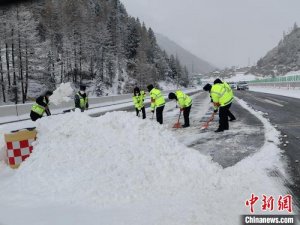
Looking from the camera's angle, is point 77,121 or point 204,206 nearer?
point 204,206

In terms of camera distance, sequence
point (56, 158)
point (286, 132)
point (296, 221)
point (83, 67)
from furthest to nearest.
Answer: point (83, 67), point (286, 132), point (56, 158), point (296, 221)

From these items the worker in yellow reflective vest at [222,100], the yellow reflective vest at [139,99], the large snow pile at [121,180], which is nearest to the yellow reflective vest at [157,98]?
the yellow reflective vest at [139,99]

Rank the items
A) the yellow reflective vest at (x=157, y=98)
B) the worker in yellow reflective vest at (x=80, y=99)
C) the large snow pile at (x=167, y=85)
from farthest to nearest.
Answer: the large snow pile at (x=167, y=85)
the yellow reflective vest at (x=157, y=98)
the worker in yellow reflective vest at (x=80, y=99)

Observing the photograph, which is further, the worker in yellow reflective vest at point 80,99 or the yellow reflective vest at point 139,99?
the yellow reflective vest at point 139,99

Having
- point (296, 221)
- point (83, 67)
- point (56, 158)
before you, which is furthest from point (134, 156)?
point (83, 67)

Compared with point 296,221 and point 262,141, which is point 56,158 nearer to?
point 296,221

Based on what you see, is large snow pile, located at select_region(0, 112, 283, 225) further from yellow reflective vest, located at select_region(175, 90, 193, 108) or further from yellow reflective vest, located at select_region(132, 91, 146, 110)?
yellow reflective vest, located at select_region(132, 91, 146, 110)

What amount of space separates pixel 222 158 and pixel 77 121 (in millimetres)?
3298

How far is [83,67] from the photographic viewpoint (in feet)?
236

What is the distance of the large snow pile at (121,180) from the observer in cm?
420

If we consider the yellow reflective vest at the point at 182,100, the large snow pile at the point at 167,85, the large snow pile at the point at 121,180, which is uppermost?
the large snow pile at the point at 167,85

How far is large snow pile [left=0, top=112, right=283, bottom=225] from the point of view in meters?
→ 4.20

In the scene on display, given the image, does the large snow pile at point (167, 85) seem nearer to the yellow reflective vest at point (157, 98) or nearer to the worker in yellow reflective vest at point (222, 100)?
the yellow reflective vest at point (157, 98)

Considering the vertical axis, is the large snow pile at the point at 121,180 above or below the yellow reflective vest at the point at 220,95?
below
